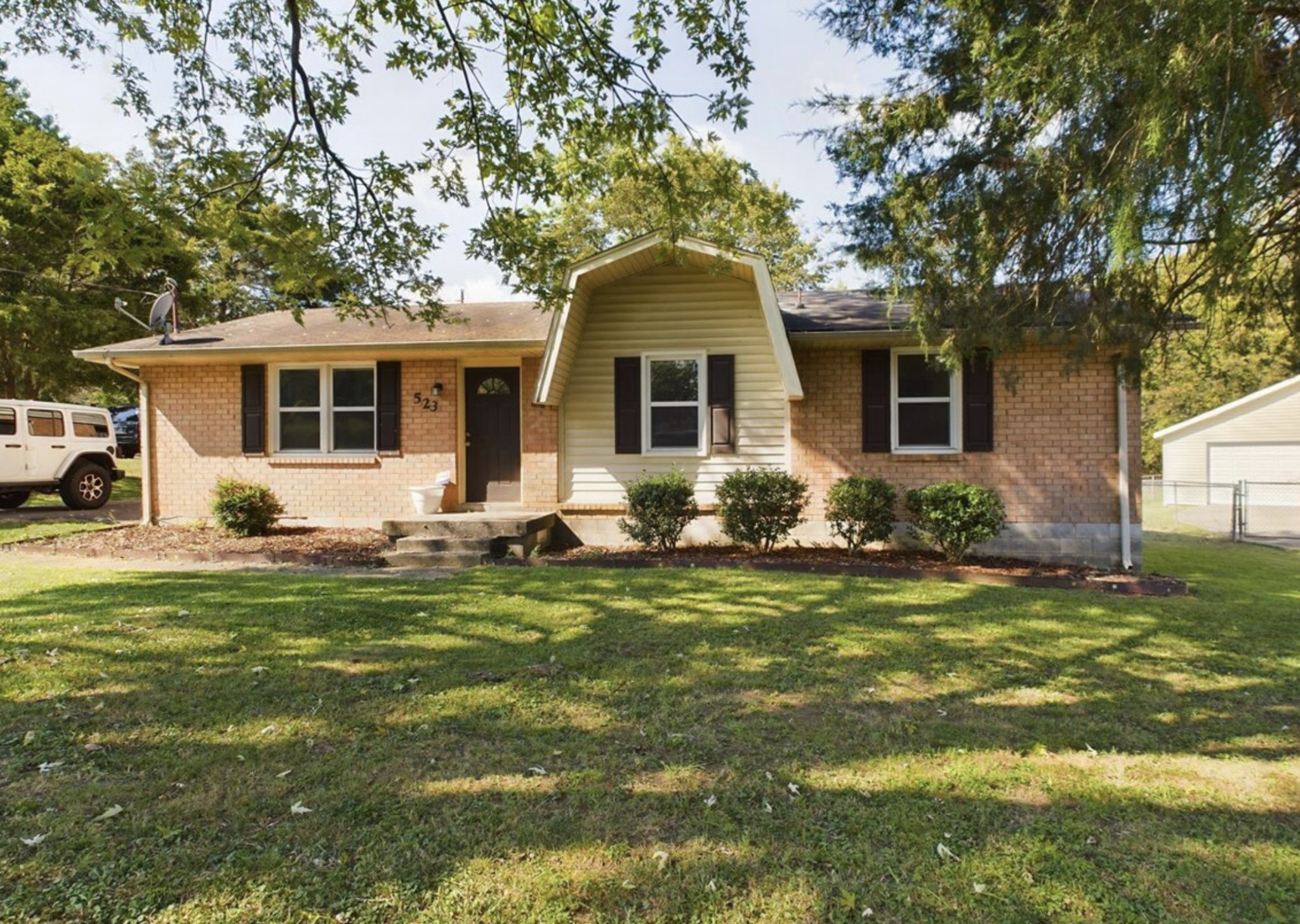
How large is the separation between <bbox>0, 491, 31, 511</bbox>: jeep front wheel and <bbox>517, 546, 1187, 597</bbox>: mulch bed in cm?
1196

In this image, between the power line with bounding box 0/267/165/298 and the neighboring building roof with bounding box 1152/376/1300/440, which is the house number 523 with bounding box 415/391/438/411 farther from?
the neighboring building roof with bounding box 1152/376/1300/440

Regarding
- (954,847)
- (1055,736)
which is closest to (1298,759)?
(1055,736)

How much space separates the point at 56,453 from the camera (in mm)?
13484

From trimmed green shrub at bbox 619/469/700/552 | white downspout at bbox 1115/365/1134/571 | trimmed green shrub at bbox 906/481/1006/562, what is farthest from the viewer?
trimmed green shrub at bbox 619/469/700/552

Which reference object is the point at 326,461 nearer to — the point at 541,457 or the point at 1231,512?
the point at 541,457

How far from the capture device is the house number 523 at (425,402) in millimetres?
10891

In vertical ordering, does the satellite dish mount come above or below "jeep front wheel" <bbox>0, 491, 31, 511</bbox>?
above

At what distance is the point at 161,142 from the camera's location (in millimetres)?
6195

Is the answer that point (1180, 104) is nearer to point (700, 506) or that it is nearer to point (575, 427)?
point (700, 506)

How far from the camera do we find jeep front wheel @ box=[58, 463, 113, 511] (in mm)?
13766

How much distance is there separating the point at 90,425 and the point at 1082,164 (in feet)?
56.4

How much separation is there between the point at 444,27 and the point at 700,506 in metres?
6.48

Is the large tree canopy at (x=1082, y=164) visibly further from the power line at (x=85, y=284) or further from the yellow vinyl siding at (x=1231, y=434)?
the yellow vinyl siding at (x=1231, y=434)

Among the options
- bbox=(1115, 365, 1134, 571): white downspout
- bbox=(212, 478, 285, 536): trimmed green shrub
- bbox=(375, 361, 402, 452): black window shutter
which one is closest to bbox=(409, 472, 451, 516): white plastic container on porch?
bbox=(375, 361, 402, 452): black window shutter
